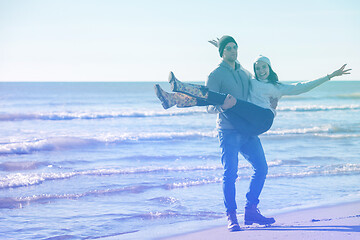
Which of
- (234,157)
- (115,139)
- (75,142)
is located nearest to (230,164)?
(234,157)

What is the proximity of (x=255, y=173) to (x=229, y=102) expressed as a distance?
2.69ft

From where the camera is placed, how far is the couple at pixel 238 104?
4.59 m

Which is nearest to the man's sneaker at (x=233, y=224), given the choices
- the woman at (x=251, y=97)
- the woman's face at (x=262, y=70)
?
the woman at (x=251, y=97)

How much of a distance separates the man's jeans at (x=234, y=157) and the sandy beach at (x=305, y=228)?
1.02 ft

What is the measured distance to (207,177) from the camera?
8281mm

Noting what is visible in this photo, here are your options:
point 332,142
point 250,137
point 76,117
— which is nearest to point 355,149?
point 332,142

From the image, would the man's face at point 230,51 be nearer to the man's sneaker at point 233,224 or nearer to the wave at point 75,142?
the man's sneaker at point 233,224

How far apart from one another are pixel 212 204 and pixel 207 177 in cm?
185

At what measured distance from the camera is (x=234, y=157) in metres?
4.73

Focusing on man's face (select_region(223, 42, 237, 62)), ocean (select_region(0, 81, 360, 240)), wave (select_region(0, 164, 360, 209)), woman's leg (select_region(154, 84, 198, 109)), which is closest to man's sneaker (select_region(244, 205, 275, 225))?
ocean (select_region(0, 81, 360, 240))

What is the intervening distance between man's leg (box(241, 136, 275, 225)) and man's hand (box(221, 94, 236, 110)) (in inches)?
18.9

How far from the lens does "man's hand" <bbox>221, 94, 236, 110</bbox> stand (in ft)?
14.7

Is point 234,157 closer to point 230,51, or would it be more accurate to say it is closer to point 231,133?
point 231,133

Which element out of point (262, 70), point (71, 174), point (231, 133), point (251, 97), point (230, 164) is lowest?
point (71, 174)
